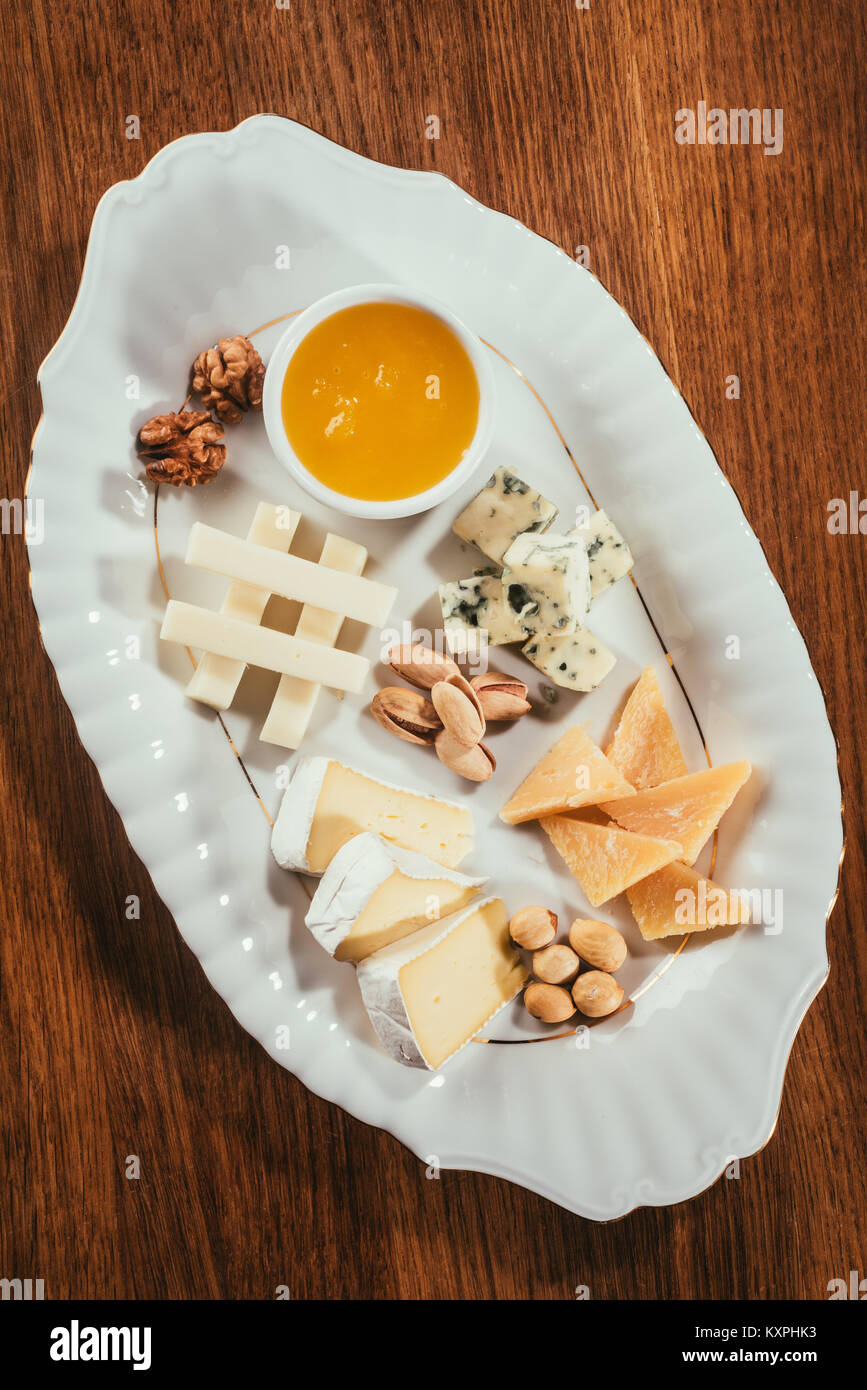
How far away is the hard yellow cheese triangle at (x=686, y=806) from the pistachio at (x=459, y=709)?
9.3 inches

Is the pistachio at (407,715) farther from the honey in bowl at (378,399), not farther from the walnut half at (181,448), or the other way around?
the walnut half at (181,448)

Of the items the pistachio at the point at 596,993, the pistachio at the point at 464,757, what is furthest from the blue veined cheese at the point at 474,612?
the pistachio at the point at 596,993

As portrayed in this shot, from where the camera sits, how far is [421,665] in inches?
46.6

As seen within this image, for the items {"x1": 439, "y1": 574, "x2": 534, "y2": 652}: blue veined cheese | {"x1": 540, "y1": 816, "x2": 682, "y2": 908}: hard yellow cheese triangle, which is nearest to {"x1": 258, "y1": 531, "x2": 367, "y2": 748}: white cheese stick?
{"x1": 439, "y1": 574, "x2": 534, "y2": 652}: blue veined cheese

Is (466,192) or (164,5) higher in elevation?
(164,5)

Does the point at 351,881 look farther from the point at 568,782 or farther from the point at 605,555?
the point at 605,555

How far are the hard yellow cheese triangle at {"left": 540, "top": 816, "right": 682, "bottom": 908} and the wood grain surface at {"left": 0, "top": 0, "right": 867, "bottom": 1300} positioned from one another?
1.23 ft

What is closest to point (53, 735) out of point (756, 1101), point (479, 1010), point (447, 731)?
point (447, 731)

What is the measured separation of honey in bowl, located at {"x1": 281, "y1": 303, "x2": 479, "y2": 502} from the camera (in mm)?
1104

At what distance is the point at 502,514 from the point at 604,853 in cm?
51

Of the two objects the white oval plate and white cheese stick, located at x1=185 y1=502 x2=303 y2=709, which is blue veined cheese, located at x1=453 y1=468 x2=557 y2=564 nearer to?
the white oval plate

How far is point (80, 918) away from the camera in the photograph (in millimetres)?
1231
